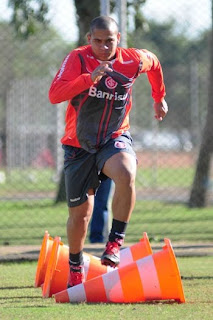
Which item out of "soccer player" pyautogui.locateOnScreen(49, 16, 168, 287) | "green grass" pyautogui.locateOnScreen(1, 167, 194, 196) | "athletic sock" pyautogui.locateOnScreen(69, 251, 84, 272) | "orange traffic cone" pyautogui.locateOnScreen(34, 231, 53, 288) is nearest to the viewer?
"soccer player" pyautogui.locateOnScreen(49, 16, 168, 287)

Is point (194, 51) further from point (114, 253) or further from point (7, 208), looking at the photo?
point (114, 253)

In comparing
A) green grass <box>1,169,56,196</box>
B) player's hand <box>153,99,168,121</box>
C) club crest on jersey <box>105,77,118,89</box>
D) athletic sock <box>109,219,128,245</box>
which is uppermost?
club crest on jersey <box>105,77,118,89</box>

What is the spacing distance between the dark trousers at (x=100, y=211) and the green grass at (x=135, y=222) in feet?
2.82

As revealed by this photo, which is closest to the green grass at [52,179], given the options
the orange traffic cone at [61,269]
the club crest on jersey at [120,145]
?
the orange traffic cone at [61,269]

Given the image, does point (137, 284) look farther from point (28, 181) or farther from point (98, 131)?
point (28, 181)

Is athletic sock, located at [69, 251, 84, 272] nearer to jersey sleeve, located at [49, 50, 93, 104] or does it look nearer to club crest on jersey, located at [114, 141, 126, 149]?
club crest on jersey, located at [114, 141, 126, 149]

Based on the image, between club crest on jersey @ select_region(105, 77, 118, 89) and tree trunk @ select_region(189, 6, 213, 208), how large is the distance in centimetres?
886

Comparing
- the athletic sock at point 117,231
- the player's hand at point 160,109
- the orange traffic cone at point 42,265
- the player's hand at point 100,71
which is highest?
the player's hand at point 100,71

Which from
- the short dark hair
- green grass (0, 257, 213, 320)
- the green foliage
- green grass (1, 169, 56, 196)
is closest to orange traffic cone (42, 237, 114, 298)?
green grass (0, 257, 213, 320)

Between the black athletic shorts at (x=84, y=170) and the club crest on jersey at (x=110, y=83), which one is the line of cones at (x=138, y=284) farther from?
the club crest on jersey at (x=110, y=83)

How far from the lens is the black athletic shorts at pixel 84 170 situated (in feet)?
19.8

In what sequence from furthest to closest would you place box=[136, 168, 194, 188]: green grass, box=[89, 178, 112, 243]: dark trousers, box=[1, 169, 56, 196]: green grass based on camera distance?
box=[1, 169, 56, 196]: green grass → box=[136, 168, 194, 188]: green grass → box=[89, 178, 112, 243]: dark trousers

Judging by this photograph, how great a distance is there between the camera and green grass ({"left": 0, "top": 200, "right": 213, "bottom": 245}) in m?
11.2

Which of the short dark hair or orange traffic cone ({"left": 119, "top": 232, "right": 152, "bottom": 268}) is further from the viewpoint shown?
orange traffic cone ({"left": 119, "top": 232, "right": 152, "bottom": 268})
